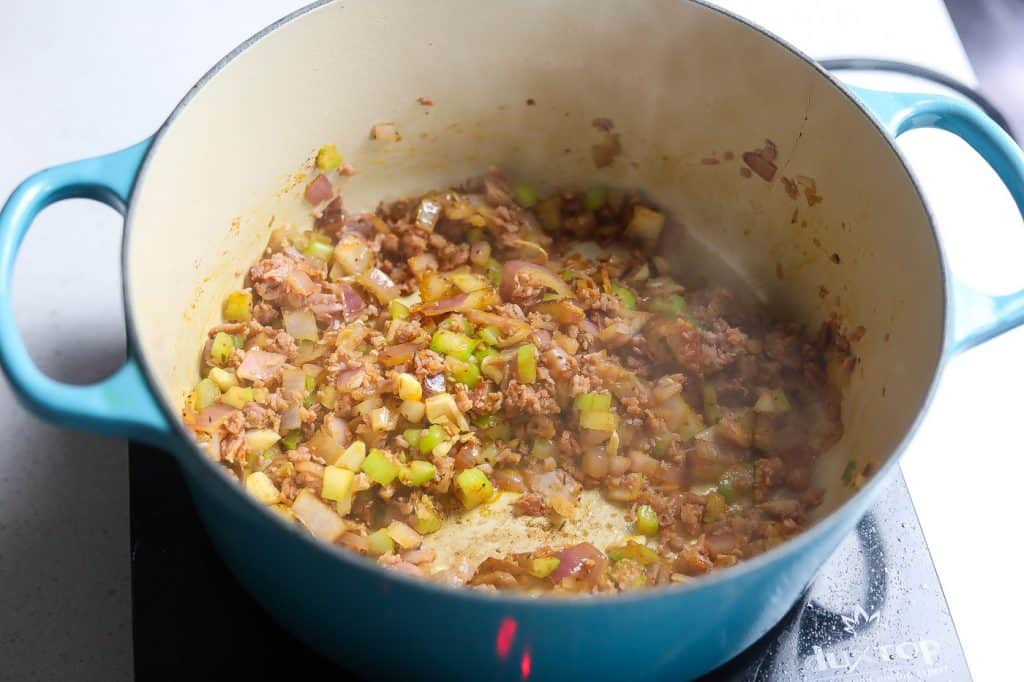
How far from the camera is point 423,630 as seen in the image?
0.95m

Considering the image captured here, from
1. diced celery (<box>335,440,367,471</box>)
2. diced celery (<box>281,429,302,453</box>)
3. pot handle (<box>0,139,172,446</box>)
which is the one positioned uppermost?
pot handle (<box>0,139,172,446</box>)

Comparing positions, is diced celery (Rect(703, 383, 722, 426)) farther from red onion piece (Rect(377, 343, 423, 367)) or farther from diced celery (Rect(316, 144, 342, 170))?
diced celery (Rect(316, 144, 342, 170))

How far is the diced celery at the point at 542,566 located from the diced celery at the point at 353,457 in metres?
0.28

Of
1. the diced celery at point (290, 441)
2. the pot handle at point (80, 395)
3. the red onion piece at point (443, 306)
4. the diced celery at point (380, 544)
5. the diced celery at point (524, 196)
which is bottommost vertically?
the diced celery at point (380, 544)

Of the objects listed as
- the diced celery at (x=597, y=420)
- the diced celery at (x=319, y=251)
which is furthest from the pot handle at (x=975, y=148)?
the diced celery at (x=319, y=251)

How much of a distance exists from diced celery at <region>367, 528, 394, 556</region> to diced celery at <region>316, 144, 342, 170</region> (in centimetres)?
62

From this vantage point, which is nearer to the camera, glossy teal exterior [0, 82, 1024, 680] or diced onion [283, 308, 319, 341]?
glossy teal exterior [0, 82, 1024, 680]

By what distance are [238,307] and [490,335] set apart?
39 cm

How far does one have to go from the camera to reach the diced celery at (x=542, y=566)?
1.28m

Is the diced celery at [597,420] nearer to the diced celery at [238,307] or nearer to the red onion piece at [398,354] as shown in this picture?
the red onion piece at [398,354]

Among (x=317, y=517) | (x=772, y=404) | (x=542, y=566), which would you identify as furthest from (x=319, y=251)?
(x=772, y=404)

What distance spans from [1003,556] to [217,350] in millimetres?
1159

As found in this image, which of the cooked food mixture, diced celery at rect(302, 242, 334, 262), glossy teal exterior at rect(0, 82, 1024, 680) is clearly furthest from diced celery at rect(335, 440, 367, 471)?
diced celery at rect(302, 242, 334, 262)

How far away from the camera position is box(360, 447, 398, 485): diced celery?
4.47ft
